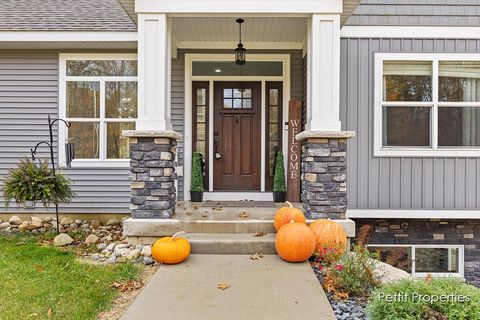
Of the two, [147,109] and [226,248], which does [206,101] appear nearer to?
[147,109]

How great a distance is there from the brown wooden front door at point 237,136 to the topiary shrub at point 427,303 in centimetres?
403

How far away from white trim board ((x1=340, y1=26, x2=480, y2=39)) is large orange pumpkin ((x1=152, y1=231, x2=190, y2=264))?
3.73 meters

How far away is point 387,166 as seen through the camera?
5.42 m

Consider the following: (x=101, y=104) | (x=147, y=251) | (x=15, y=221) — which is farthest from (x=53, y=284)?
(x=101, y=104)

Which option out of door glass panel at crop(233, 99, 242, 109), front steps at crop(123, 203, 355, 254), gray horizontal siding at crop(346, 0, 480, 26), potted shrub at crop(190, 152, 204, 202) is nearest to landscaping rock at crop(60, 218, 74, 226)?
potted shrub at crop(190, 152, 204, 202)

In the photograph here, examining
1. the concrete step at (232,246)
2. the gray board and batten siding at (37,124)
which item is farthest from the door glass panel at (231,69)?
the concrete step at (232,246)

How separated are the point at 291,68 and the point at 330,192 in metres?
2.64

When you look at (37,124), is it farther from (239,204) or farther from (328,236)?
(328,236)

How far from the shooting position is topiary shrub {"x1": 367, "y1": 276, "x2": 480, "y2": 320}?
222 centimetres

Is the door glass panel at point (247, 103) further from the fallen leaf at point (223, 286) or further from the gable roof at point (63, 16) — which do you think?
the fallen leaf at point (223, 286)

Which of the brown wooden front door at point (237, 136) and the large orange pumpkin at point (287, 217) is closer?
the large orange pumpkin at point (287, 217)

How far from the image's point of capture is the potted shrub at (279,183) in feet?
19.4

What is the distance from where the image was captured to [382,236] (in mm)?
5672

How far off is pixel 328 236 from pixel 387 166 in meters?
1.97
